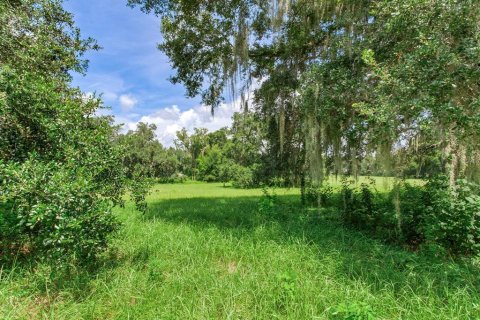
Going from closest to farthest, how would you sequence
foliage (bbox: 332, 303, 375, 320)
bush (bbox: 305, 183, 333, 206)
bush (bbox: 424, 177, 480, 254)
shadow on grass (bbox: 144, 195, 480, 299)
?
1. foliage (bbox: 332, 303, 375, 320)
2. shadow on grass (bbox: 144, 195, 480, 299)
3. bush (bbox: 424, 177, 480, 254)
4. bush (bbox: 305, 183, 333, 206)

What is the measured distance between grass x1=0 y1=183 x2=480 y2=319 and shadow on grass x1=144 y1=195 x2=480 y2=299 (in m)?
0.02

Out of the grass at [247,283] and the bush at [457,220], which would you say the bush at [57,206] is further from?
the bush at [457,220]

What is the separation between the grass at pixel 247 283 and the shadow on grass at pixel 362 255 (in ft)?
0.07

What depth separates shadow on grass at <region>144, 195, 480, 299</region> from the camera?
9.73 ft

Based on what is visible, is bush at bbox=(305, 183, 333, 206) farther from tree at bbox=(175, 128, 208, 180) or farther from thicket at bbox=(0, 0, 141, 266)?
tree at bbox=(175, 128, 208, 180)

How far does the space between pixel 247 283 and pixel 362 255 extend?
78.8 inches

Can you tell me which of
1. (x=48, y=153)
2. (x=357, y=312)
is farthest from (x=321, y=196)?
(x=48, y=153)

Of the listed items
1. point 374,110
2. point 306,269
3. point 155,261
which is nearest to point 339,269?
point 306,269

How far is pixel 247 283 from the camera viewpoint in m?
2.99

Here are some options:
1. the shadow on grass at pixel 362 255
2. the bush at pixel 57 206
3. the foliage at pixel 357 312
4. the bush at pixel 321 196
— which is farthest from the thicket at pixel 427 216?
the bush at pixel 57 206

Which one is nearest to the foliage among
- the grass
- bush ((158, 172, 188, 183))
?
the grass

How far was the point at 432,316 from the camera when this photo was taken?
7.83 ft

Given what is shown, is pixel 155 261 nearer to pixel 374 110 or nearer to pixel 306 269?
pixel 306 269

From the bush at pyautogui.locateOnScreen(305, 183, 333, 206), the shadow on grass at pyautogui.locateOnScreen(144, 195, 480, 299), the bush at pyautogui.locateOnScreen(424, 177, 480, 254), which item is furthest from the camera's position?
the bush at pyautogui.locateOnScreen(305, 183, 333, 206)
